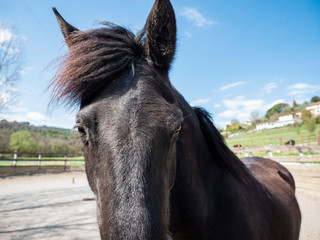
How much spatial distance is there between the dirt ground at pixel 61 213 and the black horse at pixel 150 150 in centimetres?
460

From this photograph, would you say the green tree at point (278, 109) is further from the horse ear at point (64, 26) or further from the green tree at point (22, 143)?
the horse ear at point (64, 26)

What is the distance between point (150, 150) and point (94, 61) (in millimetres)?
855

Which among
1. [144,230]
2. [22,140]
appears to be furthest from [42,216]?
[22,140]

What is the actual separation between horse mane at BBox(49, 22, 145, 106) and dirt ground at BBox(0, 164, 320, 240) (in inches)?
196

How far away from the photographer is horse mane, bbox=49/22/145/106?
1.43 m

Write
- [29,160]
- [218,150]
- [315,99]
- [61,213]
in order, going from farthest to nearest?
1. [315,99]
2. [29,160]
3. [61,213]
4. [218,150]

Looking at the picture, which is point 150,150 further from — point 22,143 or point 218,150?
point 22,143

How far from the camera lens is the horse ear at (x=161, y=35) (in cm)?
152

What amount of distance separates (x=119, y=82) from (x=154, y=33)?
53 centimetres

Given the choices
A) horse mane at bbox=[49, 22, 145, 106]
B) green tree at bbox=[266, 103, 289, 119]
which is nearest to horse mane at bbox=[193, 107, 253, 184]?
horse mane at bbox=[49, 22, 145, 106]

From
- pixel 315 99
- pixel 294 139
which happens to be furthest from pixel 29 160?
pixel 315 99

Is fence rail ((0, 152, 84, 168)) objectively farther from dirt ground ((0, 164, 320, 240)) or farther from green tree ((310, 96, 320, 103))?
green tree ((310, 96, 320, 103))

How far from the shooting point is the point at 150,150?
3.65 feet

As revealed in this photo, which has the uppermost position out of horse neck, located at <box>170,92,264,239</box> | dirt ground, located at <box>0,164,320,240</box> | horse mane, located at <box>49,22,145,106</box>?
horse mane, located at <box>49,22,145,106</box>
